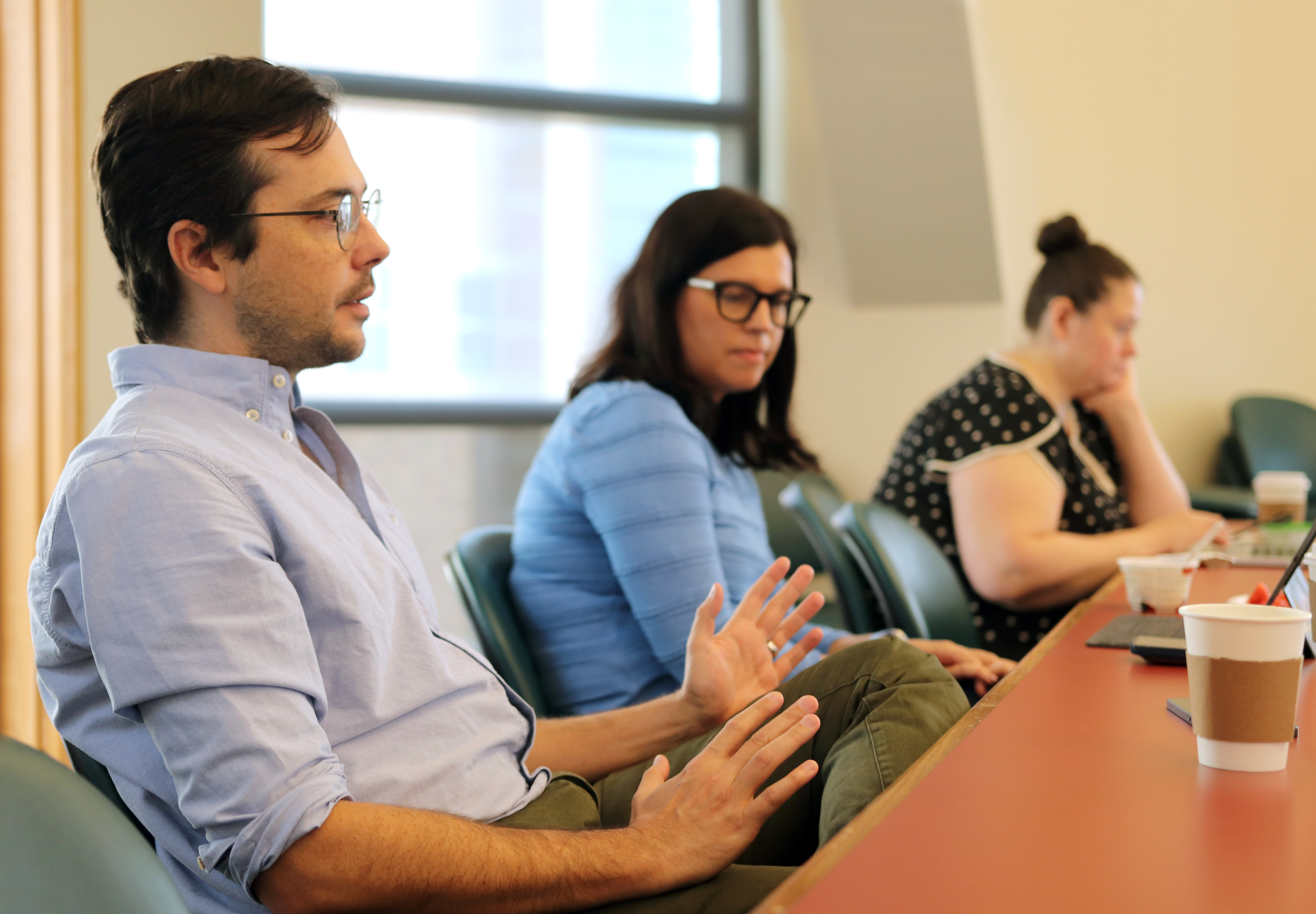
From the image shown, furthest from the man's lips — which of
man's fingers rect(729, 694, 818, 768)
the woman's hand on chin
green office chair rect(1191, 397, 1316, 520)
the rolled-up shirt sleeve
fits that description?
green office chair rect(1191, 397, 1316, 520)

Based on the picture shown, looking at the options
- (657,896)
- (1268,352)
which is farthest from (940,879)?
(1268,352)

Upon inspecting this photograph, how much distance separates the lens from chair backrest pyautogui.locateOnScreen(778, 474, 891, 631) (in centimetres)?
214

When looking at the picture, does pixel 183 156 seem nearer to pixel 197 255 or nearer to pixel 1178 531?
pixel 197 255

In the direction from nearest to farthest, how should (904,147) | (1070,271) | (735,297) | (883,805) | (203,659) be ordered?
1. (883,805)
2. (203,659)
3. (735,297)
4. (1070,271)
5. (904,147)

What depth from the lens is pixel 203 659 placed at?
2.66 feet

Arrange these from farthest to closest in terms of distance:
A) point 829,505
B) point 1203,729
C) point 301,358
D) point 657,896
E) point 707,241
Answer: point 829,505 → point 707,241 → point 301,358 → point 657,896 → point 1203,729

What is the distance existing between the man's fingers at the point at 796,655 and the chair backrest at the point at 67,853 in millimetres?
881

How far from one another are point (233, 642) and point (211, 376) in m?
0.32

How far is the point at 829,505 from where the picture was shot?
7.94 feet

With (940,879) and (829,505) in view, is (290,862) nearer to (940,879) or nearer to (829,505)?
(940,879)

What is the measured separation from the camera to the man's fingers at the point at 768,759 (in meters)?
Result: 0.95

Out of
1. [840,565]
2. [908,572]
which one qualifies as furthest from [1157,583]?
[840,565]

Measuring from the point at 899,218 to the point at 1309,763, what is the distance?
11.1 ft

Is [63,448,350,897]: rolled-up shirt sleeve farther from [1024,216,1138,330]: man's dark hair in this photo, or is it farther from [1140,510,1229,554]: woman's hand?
[1024,216,1138,330]: man's dark hair
